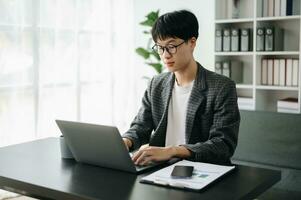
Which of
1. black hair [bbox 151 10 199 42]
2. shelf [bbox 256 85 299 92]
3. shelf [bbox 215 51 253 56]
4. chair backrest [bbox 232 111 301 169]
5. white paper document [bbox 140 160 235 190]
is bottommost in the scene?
chair backrest [bbox 232 111 301 169]

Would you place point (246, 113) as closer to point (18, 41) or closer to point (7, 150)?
point (7, 150)

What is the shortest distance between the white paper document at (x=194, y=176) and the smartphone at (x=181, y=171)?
0.01 meters

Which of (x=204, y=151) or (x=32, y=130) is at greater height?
(x=204, y=151)

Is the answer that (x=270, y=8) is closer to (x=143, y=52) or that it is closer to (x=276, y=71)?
(x=276, y=71)

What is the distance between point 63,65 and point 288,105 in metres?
1.95

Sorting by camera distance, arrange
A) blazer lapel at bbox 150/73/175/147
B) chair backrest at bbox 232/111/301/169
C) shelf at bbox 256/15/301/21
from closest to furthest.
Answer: blazer lapel at bbox 150/73/175/147
chair backrest at bbox 232/111/301/169
shelf at bbox 256/15/301/21

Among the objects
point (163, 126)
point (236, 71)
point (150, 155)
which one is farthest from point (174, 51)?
point (236, 71)

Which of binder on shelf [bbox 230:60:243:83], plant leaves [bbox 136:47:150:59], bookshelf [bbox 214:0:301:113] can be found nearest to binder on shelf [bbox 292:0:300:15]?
bookshelf [bbox 214:0:301:113]

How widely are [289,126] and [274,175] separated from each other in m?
1.20

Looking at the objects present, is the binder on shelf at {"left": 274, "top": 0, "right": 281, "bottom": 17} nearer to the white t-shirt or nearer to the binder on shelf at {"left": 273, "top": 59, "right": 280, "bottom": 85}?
the binder on shelf at {"left": 273, "top": 59, "right": 280, "bottom": 85}

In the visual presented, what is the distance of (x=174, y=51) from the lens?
182cm

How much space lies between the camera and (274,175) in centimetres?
147

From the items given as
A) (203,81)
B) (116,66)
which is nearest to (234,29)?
(116,66)

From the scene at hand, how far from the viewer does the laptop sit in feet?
4.71
